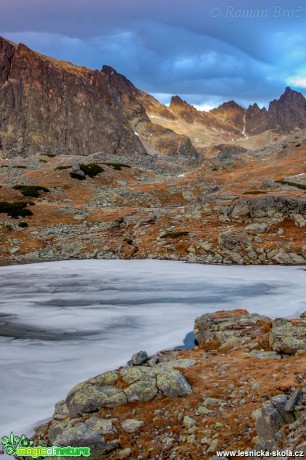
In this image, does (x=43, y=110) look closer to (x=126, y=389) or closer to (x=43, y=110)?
(x=43, y=110)

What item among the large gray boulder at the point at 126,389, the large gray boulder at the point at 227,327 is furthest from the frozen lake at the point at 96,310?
the large gray boulder at the point at 126,389

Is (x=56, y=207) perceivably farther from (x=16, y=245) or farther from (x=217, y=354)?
(x=217, y=354)

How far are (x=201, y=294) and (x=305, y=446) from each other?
53.3ft

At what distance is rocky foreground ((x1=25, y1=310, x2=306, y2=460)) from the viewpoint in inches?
278

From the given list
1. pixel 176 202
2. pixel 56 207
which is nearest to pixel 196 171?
pixel 176 202

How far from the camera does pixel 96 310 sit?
19.1 metres

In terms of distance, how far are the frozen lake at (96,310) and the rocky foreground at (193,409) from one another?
5.99 ft

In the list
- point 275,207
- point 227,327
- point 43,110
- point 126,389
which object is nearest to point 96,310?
point 227,327

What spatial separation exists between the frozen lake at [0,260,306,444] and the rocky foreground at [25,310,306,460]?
1827 mm

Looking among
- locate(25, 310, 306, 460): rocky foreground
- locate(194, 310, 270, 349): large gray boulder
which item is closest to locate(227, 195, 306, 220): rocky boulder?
locate(194, 310, 270, 349): large gray boulder

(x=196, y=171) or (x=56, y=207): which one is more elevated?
(x=196, y=171)

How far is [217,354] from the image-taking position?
12297 mm

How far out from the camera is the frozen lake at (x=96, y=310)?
460 inches

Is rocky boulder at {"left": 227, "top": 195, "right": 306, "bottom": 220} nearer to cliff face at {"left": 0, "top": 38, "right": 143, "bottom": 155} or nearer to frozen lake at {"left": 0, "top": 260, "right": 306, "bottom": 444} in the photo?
frozen lake at {"left": 0, "top": 260, "right": 306, "bottom": 444}
